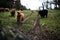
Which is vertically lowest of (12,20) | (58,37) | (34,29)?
(58,37)

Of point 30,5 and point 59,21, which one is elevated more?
point 30,5

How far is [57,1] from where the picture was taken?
148 centimetres

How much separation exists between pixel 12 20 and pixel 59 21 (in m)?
0.54

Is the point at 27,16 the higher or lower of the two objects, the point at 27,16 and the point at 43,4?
the lower

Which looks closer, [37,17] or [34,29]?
[34,29]

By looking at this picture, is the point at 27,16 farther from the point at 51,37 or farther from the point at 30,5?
the point at 51,37

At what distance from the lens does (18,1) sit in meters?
1.38

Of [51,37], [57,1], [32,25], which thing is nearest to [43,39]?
[51,37]

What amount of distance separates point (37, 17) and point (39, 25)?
0.11 m

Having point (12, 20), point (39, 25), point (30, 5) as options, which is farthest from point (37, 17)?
point (12, 20)

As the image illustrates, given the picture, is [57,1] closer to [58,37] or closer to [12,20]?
[58,37]

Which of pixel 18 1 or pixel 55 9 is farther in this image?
pixel 55 9

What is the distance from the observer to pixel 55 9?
4.89 feet

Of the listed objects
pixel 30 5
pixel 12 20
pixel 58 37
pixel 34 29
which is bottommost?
pixel 58 37
